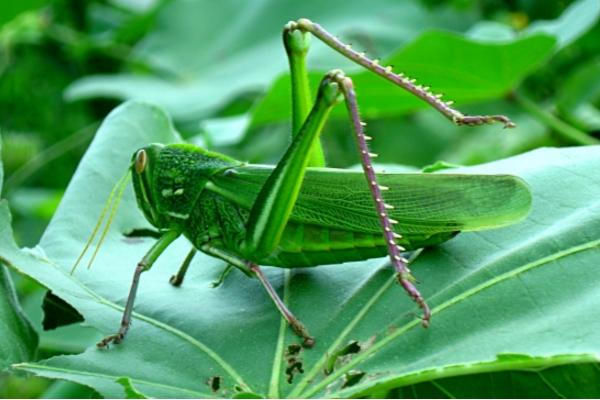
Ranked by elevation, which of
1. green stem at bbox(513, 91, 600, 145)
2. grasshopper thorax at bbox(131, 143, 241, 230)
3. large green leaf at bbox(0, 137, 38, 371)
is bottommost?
large green leaf at bbox(0, 137, 38, 371)

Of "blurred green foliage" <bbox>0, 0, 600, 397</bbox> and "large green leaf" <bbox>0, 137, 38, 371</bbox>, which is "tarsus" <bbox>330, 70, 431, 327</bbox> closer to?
"large green leaf" <bbox>0, 137, 38, 371</bbox>

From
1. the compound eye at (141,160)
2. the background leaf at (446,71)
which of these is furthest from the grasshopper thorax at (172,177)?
the background leaf at (446,71)

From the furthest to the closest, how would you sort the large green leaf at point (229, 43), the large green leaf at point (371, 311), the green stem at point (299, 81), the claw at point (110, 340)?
the large green leaf at point (229, 43) < the green stem at point (299, 81) < the claw at point (110, 340) < the large green leaf at point (371, 311)

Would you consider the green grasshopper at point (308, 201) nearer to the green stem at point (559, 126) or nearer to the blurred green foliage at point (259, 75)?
the blurred green foliage at point (259, 75)

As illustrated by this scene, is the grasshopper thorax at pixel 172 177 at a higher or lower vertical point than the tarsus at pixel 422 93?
lower

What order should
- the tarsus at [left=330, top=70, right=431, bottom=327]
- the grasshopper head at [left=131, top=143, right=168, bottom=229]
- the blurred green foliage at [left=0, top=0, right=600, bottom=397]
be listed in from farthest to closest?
the blurred green foliage at [left=0, top=0, right=600, bottom=397] → the grasshopper head at [left=131, top=143, right=168, bottom=229] → the tarsus at [left=330, top=70, right=431, bottom=327]

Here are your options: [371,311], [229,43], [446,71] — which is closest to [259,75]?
[229,43]

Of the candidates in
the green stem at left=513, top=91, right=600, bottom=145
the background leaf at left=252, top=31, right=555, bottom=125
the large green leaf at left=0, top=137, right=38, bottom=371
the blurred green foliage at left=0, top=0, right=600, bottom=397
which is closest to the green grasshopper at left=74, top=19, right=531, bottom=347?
the large green leaf at left=0, top=137, right=38, bottom=371
